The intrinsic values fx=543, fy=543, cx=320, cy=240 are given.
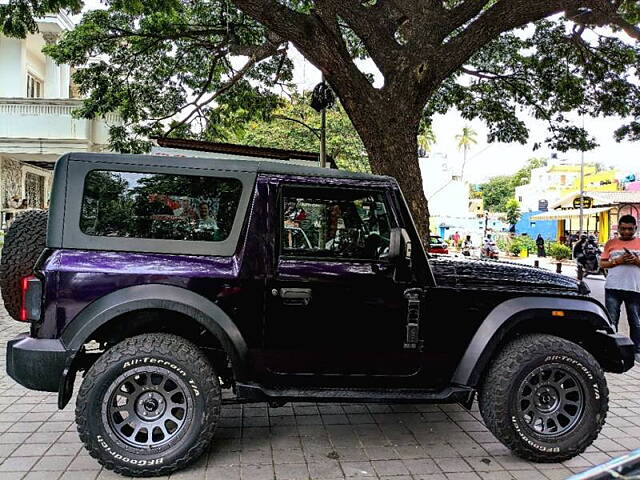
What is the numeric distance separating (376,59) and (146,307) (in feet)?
16.6

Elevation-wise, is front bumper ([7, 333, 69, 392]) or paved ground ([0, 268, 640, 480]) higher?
front bumper ([7, 333, 69, 392])

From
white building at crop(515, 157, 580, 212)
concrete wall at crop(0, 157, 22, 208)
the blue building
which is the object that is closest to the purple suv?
concrete wall at crop(0, 157, 22, 208)

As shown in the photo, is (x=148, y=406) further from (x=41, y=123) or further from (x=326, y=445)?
(x=41, y=123)

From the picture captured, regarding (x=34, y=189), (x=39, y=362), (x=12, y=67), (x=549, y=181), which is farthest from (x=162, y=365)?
(x=549, y=181)

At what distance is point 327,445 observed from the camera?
13.1 feet

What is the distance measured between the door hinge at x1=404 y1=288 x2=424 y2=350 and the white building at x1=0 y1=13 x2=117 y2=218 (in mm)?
12377

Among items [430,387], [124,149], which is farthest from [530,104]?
[430,387]

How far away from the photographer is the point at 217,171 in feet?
11.8

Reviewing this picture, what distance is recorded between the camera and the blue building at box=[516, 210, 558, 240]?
4472 centimetres

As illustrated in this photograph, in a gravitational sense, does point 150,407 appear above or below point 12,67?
below

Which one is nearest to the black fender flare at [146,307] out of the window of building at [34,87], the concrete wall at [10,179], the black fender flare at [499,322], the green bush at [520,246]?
the black fender flare at [499,322]

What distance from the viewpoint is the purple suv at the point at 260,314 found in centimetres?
338

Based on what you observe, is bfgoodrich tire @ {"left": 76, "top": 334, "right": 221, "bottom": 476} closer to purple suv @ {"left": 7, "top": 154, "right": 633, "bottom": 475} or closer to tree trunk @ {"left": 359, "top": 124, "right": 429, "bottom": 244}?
purple suv @ {"left": 7, "top": 154, "right": 633, "bottom": 475}

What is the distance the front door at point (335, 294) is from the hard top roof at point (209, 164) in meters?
0.12
